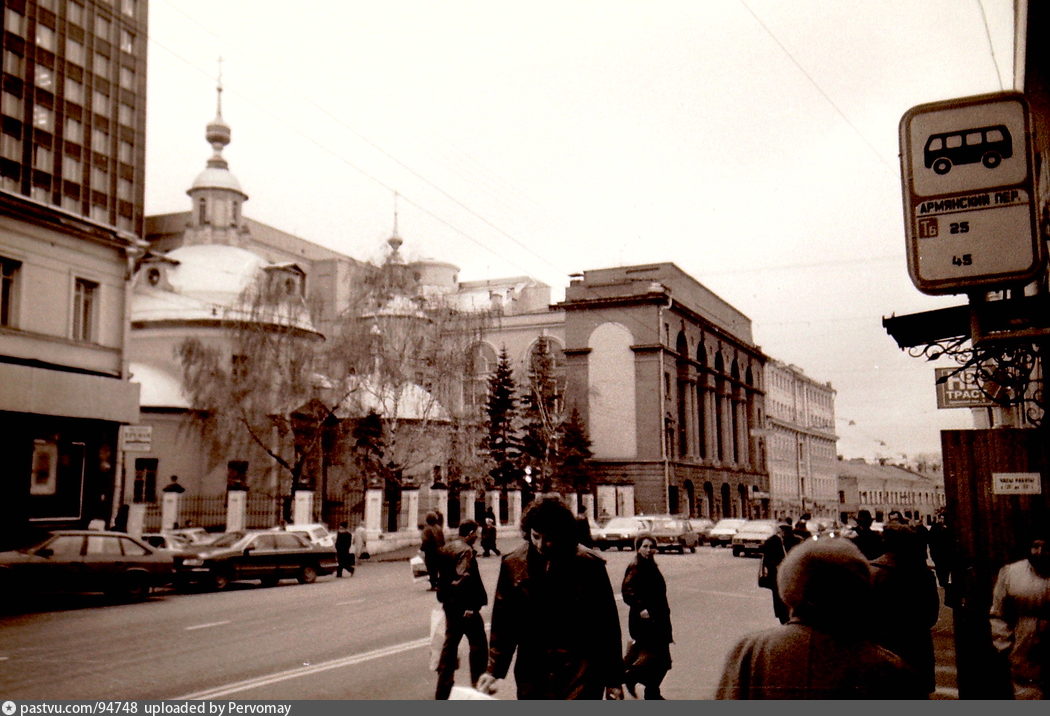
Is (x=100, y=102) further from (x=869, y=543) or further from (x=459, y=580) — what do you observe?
(x=869, y=543)

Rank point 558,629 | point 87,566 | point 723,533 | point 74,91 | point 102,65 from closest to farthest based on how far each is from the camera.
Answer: point 558,629
point 87,566
point 102,65
point 74,91
point 723,533

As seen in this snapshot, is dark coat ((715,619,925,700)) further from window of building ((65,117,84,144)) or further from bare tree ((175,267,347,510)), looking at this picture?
bare tree ((175,267,347,510))

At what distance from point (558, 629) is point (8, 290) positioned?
66.9 feet

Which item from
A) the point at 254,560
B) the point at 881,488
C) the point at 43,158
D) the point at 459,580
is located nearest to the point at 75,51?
the point at 43,158

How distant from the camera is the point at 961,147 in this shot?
19.6ft

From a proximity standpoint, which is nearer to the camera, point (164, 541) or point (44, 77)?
point (44, 77)

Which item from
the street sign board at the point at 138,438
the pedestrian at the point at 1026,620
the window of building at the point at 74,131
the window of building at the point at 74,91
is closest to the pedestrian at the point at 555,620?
the pedestrian at the point at 1026,620

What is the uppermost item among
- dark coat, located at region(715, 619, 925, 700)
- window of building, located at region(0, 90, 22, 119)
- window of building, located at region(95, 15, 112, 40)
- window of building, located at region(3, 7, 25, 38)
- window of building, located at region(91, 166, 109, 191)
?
window of building, located at region(91, 166, 109, 191)

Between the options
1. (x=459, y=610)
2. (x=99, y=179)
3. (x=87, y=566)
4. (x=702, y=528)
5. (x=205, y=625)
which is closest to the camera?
(x=459, y=610)

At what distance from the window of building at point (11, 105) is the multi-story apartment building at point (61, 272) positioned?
0.04 metres

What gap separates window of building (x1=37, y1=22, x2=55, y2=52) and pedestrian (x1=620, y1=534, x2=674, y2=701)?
14817mm

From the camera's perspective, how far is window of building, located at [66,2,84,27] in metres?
17.2

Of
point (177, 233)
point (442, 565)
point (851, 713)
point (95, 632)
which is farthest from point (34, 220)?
point (177, 233)

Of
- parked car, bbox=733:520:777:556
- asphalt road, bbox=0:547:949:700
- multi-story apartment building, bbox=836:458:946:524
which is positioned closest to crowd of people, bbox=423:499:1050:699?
asphalt road, bbox=0:547:949:700
